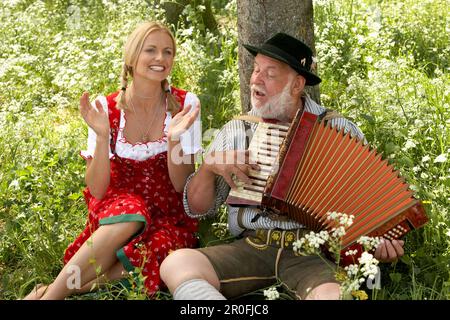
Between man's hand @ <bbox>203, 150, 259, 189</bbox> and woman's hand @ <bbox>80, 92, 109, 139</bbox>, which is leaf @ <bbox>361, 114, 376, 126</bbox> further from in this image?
woman's hand @ <bbox>80, 92, 109, 139</bbox>

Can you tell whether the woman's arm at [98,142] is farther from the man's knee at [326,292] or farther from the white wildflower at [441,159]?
the white wildflower at [441,159]

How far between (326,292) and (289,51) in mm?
1339

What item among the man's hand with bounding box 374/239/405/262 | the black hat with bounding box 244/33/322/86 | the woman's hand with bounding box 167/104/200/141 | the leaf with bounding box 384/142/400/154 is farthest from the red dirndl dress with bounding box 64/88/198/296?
the leaf with bounding box 384/142/400/154

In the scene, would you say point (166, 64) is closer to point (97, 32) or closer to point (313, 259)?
point (313, 259)

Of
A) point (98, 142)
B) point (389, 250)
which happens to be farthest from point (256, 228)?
point (98, 142)

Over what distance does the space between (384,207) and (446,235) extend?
83 centimetres

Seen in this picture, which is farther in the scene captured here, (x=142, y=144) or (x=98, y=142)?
(x=142, y=144)

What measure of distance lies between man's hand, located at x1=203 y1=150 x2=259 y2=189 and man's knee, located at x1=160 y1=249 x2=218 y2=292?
408 mm

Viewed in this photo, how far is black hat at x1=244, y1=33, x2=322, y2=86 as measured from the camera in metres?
3.96

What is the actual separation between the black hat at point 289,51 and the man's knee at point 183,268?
1121 mm

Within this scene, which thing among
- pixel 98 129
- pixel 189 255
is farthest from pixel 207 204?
pixel 98 129

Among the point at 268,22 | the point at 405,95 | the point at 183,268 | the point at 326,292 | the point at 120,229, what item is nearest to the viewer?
the point at 326,292

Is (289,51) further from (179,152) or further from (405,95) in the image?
(405,95)

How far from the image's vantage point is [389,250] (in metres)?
3.74
